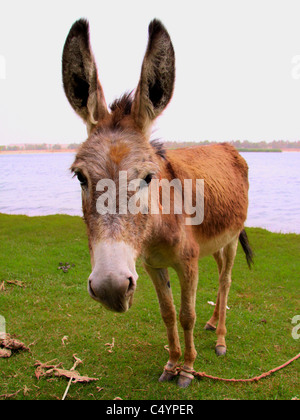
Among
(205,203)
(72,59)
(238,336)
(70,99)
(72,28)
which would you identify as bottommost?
(238,336)

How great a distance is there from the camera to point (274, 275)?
6.81m

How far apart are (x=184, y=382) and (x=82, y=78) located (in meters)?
3.35

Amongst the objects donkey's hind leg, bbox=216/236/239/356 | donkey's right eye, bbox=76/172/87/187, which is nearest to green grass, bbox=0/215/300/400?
donkey's hind leg, bbox=216/236/239/356

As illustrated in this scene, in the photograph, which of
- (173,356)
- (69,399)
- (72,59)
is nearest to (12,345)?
(69,399)

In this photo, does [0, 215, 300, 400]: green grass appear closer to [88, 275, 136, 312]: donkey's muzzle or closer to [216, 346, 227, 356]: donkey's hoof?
[216, 346, 227, 356]: donkey's hoof

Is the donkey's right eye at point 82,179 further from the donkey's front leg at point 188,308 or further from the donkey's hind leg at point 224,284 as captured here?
the donkey's hind leg at point 224,284

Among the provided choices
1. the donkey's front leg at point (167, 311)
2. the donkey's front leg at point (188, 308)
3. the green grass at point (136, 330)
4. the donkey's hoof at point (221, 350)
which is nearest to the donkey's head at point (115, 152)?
the donkey's front leg at point (188, 308)

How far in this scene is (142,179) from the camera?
215 cm

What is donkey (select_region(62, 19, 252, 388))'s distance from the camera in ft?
6.14

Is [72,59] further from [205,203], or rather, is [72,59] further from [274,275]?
[274,275]

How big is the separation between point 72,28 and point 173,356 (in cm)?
354

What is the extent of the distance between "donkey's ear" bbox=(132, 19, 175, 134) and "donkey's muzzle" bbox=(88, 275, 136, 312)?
1249 millimetres

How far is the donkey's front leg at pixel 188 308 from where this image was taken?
10.5 feet

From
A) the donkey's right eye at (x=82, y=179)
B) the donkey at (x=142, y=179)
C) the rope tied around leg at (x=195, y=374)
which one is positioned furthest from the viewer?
the rope tied around leg at (x=195, y=374)
